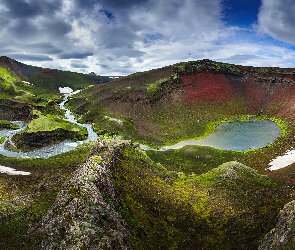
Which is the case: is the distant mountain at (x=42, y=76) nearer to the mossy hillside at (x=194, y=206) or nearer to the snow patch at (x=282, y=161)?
the mossy hillside at (x=194, y=206)

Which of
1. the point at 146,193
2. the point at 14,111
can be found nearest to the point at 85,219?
the point at 146,193

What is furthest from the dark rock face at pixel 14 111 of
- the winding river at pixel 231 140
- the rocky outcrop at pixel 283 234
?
the rocky outcrop at pixel 283 234

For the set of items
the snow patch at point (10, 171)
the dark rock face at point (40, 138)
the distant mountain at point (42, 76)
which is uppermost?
the distant mountain at point (42, 76)

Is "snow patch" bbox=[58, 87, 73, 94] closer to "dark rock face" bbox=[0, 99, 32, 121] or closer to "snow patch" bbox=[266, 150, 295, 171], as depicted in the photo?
"dark rock face" bbox=[0, 99, 32, 121]

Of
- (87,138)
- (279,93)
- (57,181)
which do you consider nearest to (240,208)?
(57,181)

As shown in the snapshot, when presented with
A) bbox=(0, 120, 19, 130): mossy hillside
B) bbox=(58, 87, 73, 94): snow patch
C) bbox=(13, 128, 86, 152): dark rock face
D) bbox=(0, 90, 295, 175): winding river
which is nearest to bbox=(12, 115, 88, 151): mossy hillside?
bbox=(13, 128, 86, 152): dark rock face

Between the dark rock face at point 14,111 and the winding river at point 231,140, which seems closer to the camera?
the winding river at point 231,140

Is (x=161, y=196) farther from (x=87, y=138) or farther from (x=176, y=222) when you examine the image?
(x=87, y=138)
